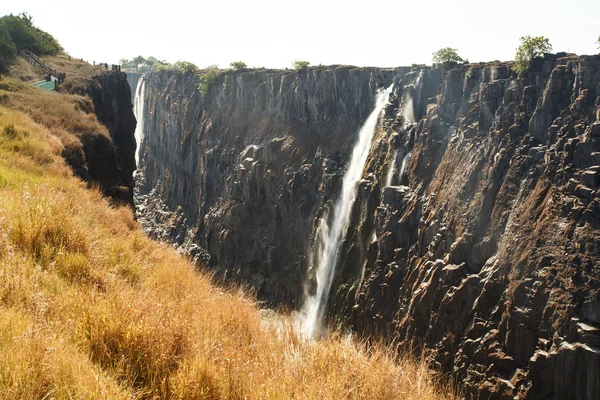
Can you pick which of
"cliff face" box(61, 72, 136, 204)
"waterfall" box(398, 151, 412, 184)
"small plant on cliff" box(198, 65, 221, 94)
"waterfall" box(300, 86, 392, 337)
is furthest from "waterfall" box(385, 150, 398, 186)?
"small plant on cliff" box(198, 65, 221, 94)

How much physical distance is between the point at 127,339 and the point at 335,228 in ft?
135

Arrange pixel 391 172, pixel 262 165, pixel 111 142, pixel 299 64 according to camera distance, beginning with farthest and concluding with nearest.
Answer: pixel 299 64, pixel 262 165, pixel 391 172, pixel 111 142

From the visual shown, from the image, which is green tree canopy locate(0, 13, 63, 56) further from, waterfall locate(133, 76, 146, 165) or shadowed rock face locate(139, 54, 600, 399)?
waterfall locate(133, 76, 146, 165)

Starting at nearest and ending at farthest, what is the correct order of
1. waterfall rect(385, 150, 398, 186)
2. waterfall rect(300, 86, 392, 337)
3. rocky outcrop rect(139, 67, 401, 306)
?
waterfall rect(385, 150, 398, 186), waterfall rect(300, 86, 392, 337), rocky outcrop rect(139, 67, 401, 306)

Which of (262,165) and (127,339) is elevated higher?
(127,339)

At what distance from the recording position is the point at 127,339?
4926 millimetres

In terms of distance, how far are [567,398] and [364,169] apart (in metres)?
28.7

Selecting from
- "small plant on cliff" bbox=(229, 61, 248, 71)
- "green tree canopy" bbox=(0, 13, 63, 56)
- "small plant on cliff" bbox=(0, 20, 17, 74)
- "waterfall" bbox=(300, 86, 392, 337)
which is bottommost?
"waterfall" bbox=(300, 86, 392, 337)

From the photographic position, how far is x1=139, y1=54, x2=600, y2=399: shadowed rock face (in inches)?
932

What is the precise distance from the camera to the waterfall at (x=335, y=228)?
141 ft

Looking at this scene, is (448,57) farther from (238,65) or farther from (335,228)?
(238,65)

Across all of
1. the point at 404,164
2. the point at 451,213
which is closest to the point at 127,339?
the point at 451,213

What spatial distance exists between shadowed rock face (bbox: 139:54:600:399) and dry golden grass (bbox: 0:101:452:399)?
468 inches

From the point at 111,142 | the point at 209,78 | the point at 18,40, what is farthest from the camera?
the point at 209,78
